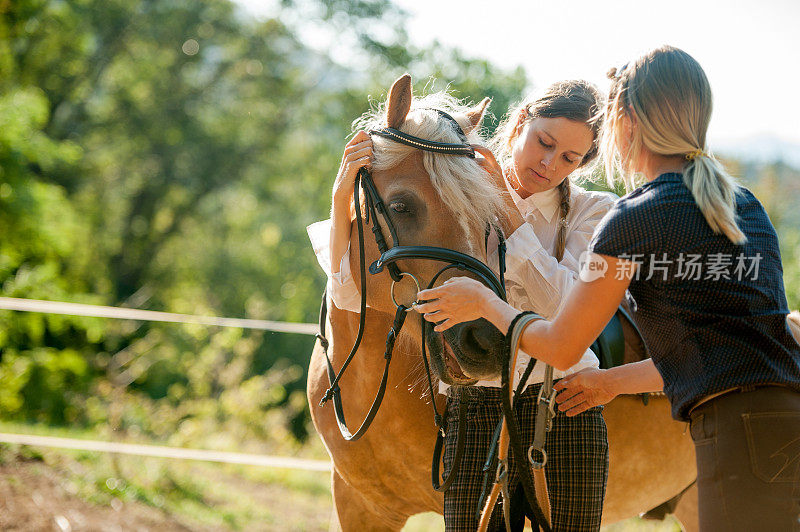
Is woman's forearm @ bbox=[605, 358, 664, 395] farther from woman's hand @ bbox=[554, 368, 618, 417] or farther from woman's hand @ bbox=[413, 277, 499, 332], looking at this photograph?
woman's hand @ bbox=[413, 277, 499, 332]

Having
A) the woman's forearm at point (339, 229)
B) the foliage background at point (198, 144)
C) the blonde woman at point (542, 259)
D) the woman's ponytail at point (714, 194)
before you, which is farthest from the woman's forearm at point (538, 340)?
the foliage background at point (198, 144)

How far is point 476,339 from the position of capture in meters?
1.65

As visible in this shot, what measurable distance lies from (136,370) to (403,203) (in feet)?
26.7

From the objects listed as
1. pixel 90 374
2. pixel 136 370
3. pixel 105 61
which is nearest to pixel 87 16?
pixel 105 61

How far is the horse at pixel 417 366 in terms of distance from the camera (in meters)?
1.82

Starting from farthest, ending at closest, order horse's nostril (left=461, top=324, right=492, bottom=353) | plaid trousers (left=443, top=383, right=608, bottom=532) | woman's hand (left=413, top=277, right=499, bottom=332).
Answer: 1. plaid trousers (left=443, top=383, right=608, bottom=532)
2. horse's nostril (left=461, top=324, right=492, bottom=353)
3. woman's hand (left=413, top=277, right=499, bottom=332)

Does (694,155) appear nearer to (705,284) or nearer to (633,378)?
(705,284)

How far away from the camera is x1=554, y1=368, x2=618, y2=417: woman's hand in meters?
1.82

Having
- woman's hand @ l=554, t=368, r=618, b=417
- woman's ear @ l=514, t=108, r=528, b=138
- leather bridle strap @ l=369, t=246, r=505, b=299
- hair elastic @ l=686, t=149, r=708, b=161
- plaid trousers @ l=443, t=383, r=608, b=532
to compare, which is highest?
hair elastic @ l=686, t=149, r=708, b=161

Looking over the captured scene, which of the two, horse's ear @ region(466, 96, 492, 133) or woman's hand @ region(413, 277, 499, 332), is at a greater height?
horse's ear @ region(466, 96, 492, 133)

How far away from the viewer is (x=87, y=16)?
16047 mm

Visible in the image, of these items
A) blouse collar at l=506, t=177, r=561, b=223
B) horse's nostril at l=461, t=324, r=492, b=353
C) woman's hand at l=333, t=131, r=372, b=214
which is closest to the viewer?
horse's nostril at l=461, t=324, r=492, b=353

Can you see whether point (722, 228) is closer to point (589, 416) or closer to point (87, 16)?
point (589, 416)

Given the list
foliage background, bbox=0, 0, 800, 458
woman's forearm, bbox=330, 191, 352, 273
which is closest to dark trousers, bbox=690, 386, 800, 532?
woman's forearm, bbox=330, 191, 352, 273
